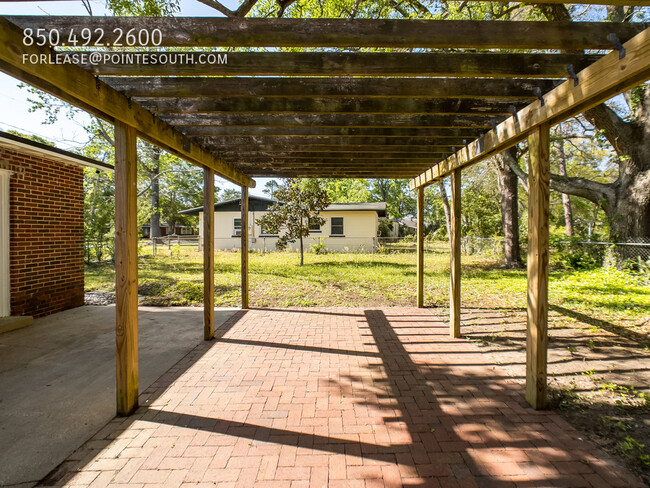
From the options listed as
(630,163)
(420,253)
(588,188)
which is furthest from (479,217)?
(420,253)

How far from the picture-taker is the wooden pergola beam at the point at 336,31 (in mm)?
2115

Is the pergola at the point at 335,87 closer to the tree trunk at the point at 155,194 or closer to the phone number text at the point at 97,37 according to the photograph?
the phone number text at the point at 97,37

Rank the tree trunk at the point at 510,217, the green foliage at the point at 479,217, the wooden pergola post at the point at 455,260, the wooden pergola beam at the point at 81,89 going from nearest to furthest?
the wooden pergola beam at the point at 81,89 → the wooden pergola post at the point at 455,260 → the tree trunk at the point at 510,217 → the green foliage at the point at 479,217

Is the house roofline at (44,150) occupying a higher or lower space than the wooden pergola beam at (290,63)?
higher

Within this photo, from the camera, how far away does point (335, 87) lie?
3.09 metres

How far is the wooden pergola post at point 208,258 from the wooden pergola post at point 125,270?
1895 mm

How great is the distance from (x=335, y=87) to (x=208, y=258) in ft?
10.6

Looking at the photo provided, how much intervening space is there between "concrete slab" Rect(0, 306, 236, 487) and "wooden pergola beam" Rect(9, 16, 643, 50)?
3038mm

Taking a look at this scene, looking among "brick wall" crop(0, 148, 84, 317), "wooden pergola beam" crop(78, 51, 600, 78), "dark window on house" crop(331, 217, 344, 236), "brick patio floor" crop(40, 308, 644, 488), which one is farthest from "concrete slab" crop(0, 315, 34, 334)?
"dark window on house" crop(331, 217, 344, 236)

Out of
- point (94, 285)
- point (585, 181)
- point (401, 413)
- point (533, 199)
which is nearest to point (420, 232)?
point (533, 199)

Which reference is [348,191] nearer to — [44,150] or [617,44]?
[44,150]

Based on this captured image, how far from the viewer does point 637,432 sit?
8.70 feet

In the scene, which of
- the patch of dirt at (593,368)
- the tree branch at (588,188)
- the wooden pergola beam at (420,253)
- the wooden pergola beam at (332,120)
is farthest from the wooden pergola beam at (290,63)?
the tree branch at (588,188)

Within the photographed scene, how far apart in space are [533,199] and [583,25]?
4.61 ft
